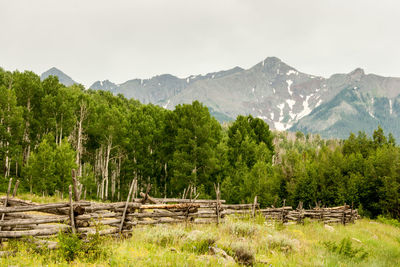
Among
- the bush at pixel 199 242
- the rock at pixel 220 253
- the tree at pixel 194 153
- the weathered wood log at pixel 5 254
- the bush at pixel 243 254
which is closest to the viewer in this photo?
the weathered wood log at pixel 5 254

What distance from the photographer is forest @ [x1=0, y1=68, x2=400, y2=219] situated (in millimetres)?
30031

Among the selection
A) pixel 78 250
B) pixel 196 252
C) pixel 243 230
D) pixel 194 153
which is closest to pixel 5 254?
pixel 78 250

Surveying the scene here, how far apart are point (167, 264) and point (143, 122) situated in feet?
107

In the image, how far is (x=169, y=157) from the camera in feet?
114

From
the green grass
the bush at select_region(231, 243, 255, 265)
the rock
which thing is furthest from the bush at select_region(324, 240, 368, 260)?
the rock

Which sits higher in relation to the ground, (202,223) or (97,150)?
(97,150)

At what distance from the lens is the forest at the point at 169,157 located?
30.0 meters

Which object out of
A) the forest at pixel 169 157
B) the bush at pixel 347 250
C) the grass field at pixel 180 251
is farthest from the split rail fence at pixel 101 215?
the forest at pixel 169 157

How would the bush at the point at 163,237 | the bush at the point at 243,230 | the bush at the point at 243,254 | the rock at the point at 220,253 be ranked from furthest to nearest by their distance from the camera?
1. the bush at the point at 243,230
2. the bush at the point at 163,237
3. the bush at the point at 243,254
4. the rock at the point at 220,253

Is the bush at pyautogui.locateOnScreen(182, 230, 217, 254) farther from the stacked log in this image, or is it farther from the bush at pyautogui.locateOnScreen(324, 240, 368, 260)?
the bush at pyautogui.locateOnScreen(324, 240, 368, 260)

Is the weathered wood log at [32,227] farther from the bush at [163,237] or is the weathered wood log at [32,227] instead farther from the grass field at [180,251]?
the bush at [163,237]

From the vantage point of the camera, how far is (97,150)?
46938 millimetres

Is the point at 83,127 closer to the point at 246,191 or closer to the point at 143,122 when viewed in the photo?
the point at 143,122

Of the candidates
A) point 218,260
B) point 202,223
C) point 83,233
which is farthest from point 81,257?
point 202,223
